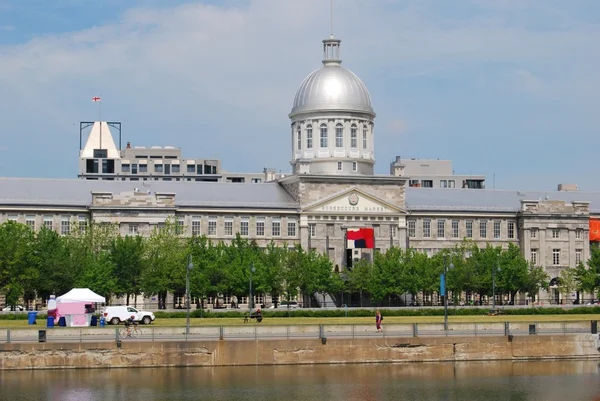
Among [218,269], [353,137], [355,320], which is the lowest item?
[355,320]

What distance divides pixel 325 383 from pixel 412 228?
70.3 metres

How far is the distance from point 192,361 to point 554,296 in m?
Answer: 71.5

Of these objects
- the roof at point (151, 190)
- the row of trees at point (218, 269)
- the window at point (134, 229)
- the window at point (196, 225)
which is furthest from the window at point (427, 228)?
the window at point (134, 229)

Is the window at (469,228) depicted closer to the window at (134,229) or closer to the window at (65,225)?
the window at (134,229)

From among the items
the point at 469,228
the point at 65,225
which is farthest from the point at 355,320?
the point at 469,228

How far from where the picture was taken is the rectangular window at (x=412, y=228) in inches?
5330

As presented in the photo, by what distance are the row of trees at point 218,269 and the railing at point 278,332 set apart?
32.8 meters

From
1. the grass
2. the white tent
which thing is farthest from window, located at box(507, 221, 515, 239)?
the white tent

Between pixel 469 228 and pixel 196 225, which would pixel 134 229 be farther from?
pixel 469 228

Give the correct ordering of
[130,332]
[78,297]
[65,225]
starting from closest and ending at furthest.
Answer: [130,332] → [78,297] → [65,225]

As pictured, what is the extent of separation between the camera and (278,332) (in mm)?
75000

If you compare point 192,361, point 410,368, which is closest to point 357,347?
point 410,368

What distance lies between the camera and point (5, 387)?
64.1 m

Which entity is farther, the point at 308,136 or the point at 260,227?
the point at 308,136
